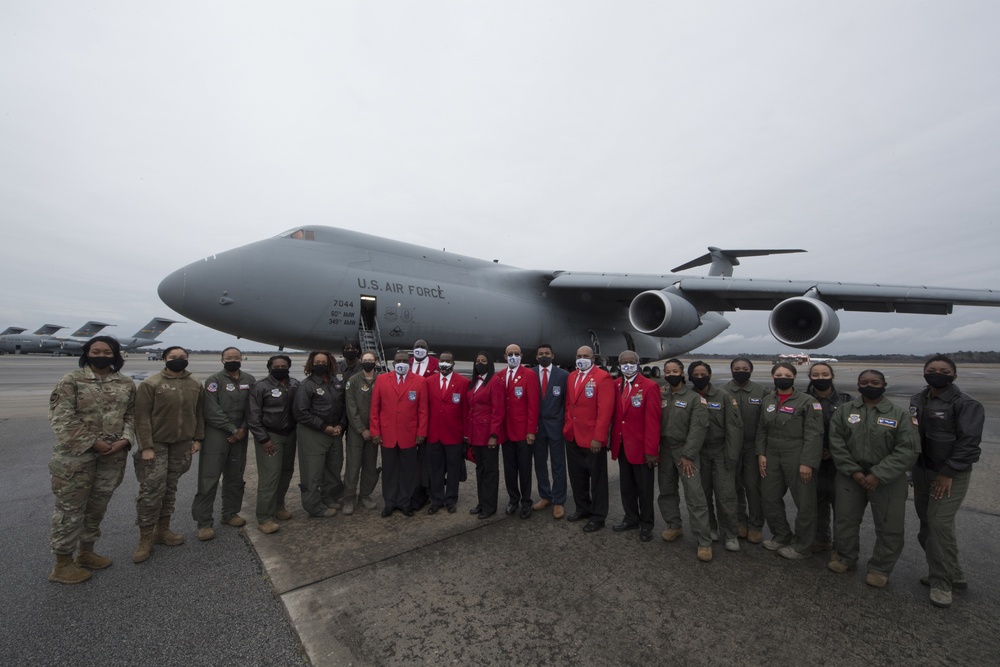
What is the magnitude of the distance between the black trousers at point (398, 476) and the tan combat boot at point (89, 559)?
198cm

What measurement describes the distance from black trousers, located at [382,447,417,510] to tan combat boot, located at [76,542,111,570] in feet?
6.51

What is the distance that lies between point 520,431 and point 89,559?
326 cm

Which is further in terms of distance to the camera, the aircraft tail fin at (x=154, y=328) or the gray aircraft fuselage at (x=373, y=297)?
the aircraft tail fin at (x=154, y=328)

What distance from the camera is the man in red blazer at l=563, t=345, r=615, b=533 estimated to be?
3.83 m

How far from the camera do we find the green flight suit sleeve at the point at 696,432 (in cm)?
347

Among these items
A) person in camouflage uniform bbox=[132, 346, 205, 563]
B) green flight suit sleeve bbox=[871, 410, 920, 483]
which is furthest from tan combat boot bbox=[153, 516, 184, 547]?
green flight suit sleeve bbox=[871, 410, 920, 483]

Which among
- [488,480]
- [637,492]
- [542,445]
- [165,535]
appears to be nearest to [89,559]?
[165,535]

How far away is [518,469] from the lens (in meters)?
4.38

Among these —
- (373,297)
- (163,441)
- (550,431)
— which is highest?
(373,297)

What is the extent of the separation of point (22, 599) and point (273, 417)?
173cm

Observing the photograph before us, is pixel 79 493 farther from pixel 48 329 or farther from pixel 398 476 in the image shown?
pixel 48 329

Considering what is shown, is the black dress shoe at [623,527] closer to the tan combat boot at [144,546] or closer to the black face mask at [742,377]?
the black face mask at [742,377]

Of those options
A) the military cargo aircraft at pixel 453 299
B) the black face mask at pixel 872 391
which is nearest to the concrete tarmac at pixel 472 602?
the black face mask at pixel 872 391

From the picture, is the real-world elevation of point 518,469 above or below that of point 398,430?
below
